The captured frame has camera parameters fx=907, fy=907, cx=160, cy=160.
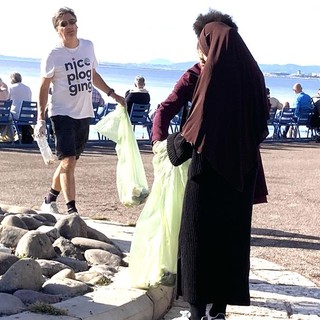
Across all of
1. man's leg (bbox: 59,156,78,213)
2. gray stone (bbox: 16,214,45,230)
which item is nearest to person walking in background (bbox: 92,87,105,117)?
man's leg (bbox: 59,156,78,213)

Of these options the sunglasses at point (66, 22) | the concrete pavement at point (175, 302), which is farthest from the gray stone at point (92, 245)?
the sunglasses at point (66, 22)

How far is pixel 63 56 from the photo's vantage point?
801cm

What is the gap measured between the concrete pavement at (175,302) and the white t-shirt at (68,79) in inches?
60.2

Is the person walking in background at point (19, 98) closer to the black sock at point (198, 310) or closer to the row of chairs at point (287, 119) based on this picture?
the row of chairs at point (287, 119)

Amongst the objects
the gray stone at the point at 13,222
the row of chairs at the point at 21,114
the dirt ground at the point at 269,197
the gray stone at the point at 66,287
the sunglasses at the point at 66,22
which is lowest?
the dirt ground at the point at 269,197

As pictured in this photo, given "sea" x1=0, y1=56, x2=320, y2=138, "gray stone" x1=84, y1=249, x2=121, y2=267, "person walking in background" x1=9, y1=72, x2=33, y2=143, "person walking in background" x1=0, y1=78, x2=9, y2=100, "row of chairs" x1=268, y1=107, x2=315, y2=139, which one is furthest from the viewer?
"sea" x1=0, y1=56, x2=320, y2=138

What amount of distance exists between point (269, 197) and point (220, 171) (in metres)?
6.90

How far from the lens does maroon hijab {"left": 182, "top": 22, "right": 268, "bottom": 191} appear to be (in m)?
4.89

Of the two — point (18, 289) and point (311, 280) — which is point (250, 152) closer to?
point (18, 289)

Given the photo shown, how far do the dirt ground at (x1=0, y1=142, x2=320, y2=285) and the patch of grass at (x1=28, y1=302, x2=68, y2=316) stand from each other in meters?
2.47

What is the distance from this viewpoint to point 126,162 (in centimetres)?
718

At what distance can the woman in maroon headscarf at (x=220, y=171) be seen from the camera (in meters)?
4.91

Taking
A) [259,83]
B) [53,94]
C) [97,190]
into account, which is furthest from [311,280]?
[97,190]

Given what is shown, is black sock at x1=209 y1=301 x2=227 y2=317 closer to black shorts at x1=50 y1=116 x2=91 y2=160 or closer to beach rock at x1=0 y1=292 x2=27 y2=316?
beach rock at x1=0 y1=292 x2=27 y2=316
